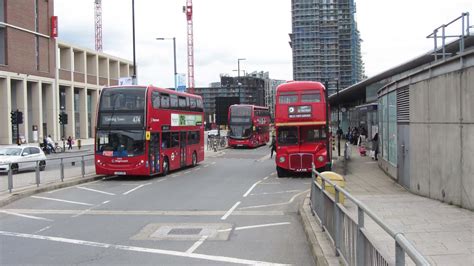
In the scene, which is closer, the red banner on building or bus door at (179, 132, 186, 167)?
bus door at (179, 132, 186, 167)

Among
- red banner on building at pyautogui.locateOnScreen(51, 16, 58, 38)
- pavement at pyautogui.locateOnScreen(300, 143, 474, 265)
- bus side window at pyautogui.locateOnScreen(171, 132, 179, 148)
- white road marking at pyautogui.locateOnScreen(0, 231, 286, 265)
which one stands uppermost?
red banner on building at pyautogui.locateOnScreen(51, 16, 58, 38)

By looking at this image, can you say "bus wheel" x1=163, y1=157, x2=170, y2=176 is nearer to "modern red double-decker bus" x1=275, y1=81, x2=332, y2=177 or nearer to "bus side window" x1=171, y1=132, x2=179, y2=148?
"bus side window" x1=171, y1=132, x2=179, y2=148

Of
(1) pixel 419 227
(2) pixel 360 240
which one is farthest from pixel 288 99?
(2) pixel 360 240

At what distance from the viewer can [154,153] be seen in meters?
22.5

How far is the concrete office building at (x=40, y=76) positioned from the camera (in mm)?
58531

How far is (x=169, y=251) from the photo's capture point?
28.6 ft

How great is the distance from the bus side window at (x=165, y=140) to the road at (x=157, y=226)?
428 centimetres

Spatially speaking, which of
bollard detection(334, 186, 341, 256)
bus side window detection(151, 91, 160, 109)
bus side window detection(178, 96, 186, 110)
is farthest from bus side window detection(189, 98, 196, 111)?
bollard detection(334, 186, 341, 256)

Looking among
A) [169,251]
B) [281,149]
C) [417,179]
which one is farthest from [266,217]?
[281,149]

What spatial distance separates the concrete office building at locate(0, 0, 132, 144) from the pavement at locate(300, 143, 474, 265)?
49264mm

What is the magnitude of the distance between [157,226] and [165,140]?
1305cm

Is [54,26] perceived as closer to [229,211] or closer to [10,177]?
[10,177]

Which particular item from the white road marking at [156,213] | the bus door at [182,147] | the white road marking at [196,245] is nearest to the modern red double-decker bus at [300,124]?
the bus door at [182,147]

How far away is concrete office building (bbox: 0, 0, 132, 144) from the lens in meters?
58.5
